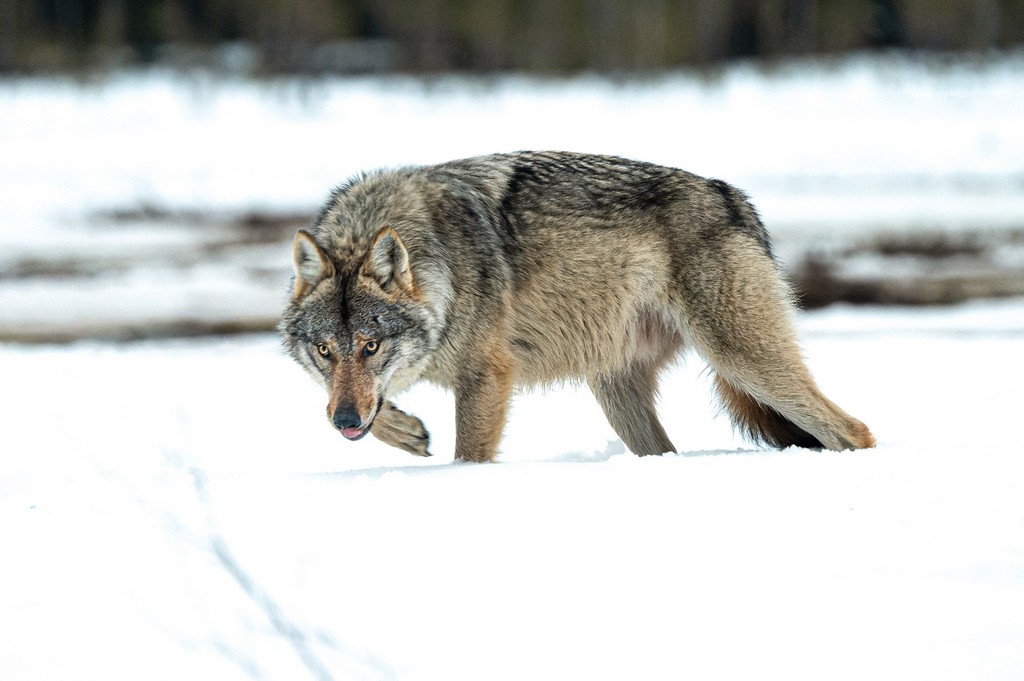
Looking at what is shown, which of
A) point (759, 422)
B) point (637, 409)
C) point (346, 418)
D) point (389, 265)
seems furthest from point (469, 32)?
point (346, 418)

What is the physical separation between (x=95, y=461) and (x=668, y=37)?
19.7m

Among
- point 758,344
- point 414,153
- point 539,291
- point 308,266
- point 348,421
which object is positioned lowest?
point 414,153

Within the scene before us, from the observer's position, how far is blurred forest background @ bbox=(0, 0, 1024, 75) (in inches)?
864

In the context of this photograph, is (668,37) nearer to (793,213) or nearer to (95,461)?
(793,213)

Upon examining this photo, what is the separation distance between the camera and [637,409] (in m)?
5.64

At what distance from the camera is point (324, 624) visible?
11.6 feet

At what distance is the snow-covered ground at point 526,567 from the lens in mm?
3375

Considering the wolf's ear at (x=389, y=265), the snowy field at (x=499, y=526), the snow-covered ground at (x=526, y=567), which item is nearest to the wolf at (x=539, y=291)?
the wolf's ear at (x=389, y=265)

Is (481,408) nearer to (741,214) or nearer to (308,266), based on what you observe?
(308,266)

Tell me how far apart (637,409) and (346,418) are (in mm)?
1698

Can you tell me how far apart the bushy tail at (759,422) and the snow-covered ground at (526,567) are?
409 mm

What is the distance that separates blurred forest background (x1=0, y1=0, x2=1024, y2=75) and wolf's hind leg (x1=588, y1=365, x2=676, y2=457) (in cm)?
1737

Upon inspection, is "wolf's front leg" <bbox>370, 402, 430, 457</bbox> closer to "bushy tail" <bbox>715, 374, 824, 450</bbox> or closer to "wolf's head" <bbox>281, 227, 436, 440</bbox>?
"wolf's head" <bbox>281, 227, 436, 440</bbox>

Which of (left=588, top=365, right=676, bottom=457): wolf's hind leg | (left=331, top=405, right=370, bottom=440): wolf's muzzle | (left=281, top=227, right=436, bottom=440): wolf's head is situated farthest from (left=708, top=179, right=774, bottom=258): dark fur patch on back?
(left=331, top=405, right=370, bottom=440): wolf's muzzle
